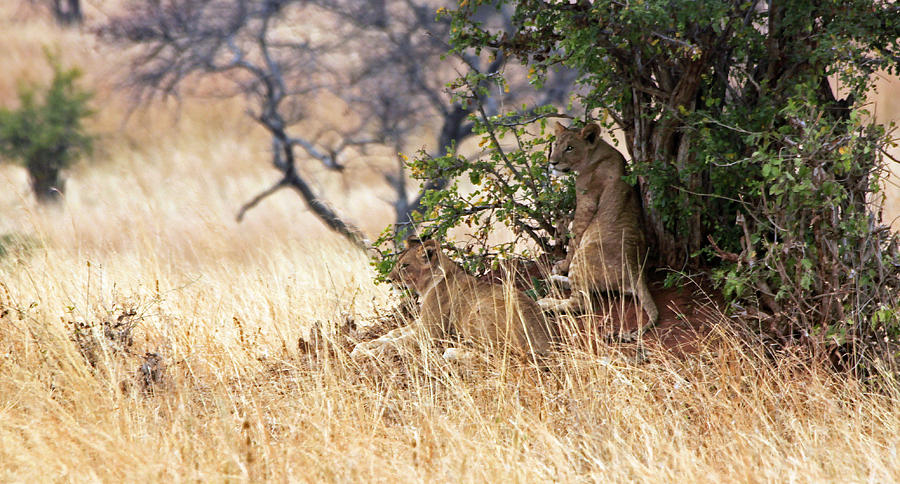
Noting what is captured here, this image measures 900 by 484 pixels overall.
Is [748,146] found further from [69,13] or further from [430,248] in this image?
[69,13]

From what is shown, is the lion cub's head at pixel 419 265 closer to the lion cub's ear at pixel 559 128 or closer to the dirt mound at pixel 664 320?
the dirt mound at pixel 664 320

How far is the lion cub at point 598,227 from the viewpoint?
643 cm

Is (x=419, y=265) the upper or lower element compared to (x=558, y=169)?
lower

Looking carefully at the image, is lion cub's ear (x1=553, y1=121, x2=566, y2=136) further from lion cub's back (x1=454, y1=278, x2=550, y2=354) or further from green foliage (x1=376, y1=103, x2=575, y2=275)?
lion cub's back (x1=454, y1=278, x2=550, y2=354)

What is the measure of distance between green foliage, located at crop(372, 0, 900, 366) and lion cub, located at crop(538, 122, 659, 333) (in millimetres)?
203

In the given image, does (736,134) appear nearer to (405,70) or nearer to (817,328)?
(817,328)

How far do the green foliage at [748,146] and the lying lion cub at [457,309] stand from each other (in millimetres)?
936

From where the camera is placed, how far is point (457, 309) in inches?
243

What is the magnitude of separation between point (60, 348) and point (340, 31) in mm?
12109

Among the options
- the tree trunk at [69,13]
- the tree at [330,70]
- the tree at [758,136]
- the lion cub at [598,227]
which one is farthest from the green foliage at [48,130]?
the tree at [758,136]

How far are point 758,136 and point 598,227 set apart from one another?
1.39 meters

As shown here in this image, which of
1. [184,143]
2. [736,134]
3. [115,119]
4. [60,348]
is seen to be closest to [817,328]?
[736,134]

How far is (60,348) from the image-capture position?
19.8ft

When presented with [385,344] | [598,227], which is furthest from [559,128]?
[385,344]
